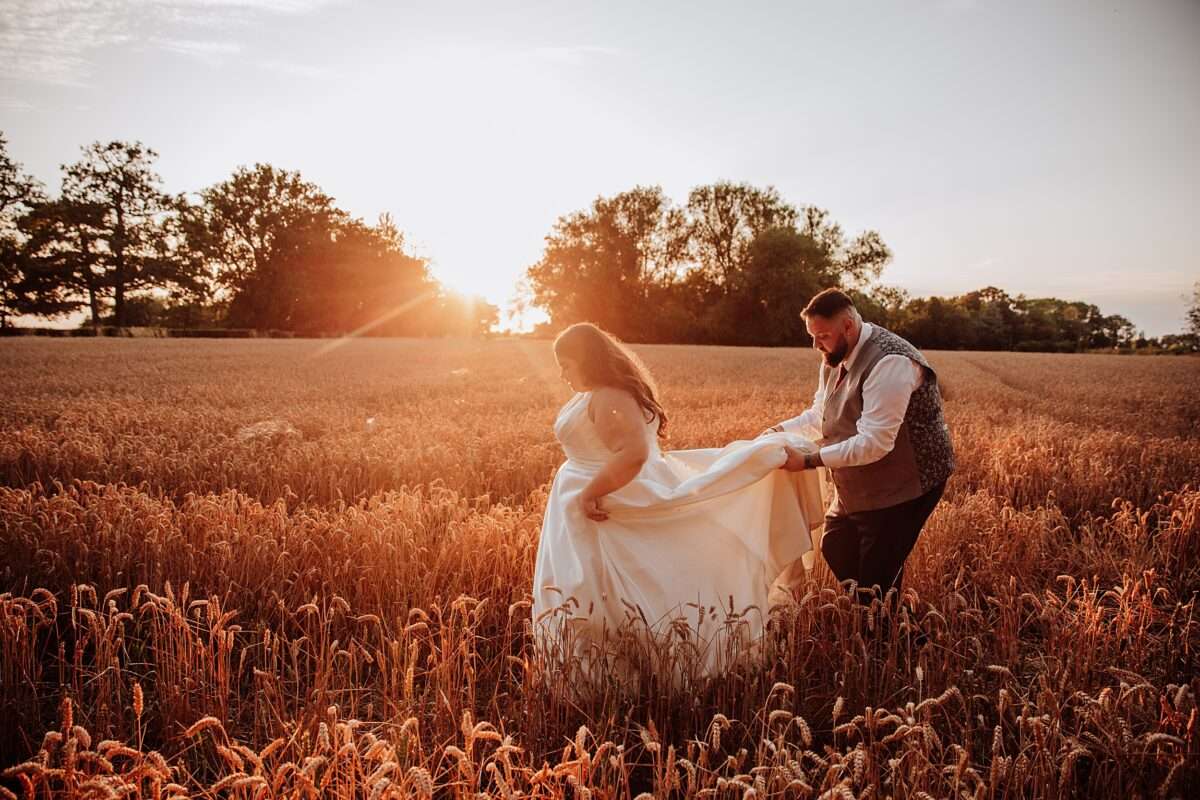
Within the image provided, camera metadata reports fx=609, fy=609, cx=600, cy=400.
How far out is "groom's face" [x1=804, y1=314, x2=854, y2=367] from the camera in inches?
160

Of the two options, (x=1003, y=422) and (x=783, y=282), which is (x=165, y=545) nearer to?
(x=1003, y=422)

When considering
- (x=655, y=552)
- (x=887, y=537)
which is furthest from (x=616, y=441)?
(x=887, y=537)

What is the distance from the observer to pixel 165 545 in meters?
4.75

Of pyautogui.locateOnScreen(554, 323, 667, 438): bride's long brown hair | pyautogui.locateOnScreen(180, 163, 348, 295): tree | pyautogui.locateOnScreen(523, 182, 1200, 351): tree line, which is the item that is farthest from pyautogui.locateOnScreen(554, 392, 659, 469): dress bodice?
pyautogui.locateOnScreen(180, 163, 348, 295): tree

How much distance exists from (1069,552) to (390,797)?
567 centimetres

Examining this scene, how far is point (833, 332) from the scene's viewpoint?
13.5 feet

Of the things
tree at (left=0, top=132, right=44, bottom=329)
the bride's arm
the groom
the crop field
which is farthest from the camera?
tree at (left=0, top=132, right=44, bottom=329)

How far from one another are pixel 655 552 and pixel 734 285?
7336cm

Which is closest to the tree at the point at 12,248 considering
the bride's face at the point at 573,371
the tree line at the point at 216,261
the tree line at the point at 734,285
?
the tree line at the point at 216,261

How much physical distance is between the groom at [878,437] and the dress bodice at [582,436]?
131 cm

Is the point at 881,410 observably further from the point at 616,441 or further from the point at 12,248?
the point at 12,248

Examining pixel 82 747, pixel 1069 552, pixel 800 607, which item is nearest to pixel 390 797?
pixel 82 747

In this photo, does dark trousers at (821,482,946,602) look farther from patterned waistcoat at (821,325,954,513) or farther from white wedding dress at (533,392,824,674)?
white wedding dress at (533,392,824,674)

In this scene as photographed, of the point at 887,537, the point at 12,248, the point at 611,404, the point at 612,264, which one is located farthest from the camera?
the point at 612,264
